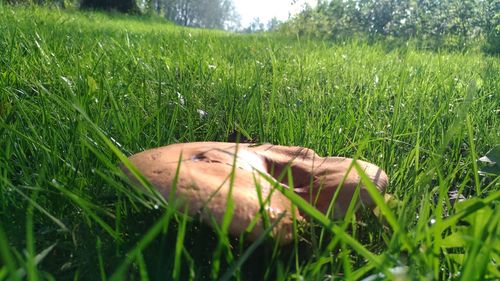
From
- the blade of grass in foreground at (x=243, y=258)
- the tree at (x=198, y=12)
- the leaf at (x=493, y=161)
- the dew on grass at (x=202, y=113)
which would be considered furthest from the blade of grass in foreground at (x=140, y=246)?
the tree at (x=198, y=12)

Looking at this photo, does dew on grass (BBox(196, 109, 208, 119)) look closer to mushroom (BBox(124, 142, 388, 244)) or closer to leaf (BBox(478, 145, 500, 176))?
mushroom (BBox(124, 142, 388, 244))

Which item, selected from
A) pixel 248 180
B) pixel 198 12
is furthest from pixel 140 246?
pixel 198 12

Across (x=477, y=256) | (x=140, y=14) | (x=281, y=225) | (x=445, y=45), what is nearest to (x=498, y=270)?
(x=477, y=256)

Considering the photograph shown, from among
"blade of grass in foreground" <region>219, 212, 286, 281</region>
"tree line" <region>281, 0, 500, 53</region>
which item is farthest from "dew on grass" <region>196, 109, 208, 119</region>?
"tree line" <region>281, 0, 500, 53</region>

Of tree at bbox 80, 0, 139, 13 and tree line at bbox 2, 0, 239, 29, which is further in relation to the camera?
tree line at bbox 2, 0, 239, 29

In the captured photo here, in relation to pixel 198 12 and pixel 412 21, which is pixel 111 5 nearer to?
pixel 412 21

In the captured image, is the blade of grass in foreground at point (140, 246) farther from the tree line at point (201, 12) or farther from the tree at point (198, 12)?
the tree at point (198, 12)
